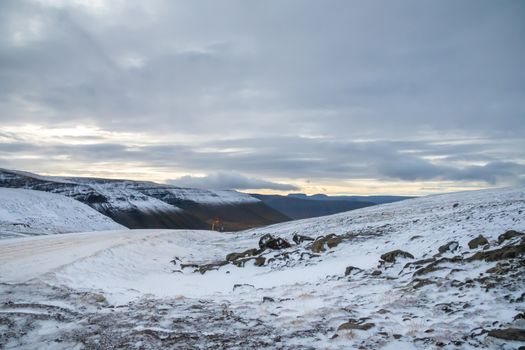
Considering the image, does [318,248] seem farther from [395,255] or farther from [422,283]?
[422,283]

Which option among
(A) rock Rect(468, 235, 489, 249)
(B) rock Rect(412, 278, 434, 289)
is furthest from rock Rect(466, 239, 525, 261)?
(B) rock Rect(412, 278, 434, 289)

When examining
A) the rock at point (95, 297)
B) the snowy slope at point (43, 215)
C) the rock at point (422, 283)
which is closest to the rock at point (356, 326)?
the rock at point (422, 283)

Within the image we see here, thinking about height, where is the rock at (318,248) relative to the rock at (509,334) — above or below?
below

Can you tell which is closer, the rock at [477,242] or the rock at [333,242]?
the rock at [477,242]

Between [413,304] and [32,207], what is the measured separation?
7290 centimetres

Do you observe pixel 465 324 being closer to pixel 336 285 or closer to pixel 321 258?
pixel 336 285

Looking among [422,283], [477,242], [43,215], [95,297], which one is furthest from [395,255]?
[43,215]

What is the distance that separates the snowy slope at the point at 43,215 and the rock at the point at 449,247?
48.1 metres

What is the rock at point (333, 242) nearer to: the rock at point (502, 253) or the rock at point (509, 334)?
the rock at point (502, 253)

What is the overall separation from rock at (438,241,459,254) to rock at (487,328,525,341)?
7242mm

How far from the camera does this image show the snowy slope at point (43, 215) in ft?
176

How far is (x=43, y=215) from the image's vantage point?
63.7 m

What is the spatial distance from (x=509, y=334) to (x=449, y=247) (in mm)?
7755

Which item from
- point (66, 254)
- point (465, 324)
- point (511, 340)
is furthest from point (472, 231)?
point (66, 254)
